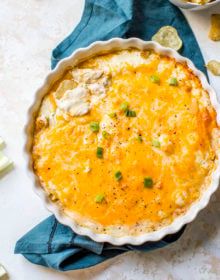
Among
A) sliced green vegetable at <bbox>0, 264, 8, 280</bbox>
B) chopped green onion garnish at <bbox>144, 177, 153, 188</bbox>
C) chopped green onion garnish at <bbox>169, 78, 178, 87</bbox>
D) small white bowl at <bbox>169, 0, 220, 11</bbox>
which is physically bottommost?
sliced green vegetable at <bbox>0, 264, 8, 280</bbox>

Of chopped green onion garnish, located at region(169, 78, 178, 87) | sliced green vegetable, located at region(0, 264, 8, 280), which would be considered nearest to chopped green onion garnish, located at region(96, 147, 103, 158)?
chopped green onion garnish, located at region(169, 78, 178, 87)

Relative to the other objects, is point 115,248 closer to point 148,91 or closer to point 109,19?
point 148,91

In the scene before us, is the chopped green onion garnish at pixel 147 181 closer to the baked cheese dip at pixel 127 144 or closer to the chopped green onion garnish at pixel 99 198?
the baked cheese dip at pixel 127 144

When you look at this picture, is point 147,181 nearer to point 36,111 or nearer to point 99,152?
point 99,152

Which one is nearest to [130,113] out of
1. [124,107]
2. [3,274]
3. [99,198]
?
[124,107]

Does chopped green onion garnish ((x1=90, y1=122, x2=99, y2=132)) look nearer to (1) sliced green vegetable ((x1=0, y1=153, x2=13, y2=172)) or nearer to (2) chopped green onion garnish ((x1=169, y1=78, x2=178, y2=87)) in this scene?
(2) chopped green onion garnish ((x1=169, y1=78, x2=178, y2=87))

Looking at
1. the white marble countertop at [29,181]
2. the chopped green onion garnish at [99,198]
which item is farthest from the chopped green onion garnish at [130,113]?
Answer: the white marble countertop at [29,181]
